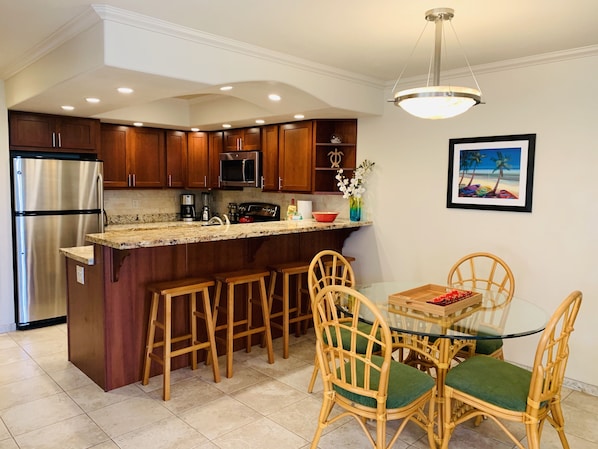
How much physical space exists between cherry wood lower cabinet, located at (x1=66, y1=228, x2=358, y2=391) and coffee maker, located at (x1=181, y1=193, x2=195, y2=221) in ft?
8.92

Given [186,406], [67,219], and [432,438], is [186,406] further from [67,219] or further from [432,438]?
[67,219]

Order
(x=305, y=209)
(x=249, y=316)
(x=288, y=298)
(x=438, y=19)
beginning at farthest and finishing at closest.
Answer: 1. (x=305, y=209)
2. (x=288, y=298)
3. (x=249, y=316)
4. (x=438, y=19)

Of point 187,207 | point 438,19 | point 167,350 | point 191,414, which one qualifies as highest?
point 438,19

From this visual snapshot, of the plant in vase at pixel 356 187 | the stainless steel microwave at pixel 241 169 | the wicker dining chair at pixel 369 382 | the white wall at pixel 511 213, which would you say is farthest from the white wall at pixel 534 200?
the wicker dining chair at pixel 369 382

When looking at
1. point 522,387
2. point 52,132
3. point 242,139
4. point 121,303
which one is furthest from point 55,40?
point 522,387

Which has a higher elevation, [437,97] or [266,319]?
[437,97]

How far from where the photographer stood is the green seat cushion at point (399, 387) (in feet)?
6.97

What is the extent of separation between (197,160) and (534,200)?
410 cm

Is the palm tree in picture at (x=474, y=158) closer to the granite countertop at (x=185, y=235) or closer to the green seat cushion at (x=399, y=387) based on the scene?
the granite countertop at (x=185, y=235)

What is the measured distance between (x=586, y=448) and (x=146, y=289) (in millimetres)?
2967

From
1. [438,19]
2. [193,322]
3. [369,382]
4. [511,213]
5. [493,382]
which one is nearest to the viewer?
[369,382]

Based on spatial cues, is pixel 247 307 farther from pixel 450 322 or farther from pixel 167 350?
pixel 450 322

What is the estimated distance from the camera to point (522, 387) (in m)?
2.19

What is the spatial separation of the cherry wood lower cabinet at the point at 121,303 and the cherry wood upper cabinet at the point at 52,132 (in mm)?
1575
